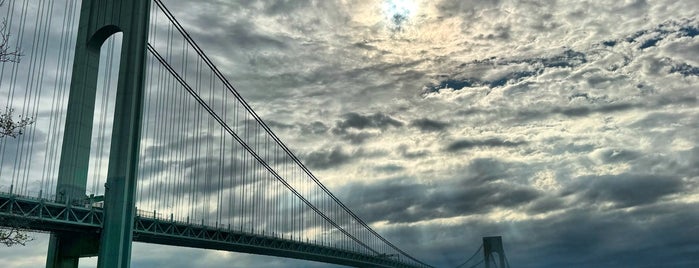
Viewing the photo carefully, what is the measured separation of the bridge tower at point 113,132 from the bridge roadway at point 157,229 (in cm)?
128

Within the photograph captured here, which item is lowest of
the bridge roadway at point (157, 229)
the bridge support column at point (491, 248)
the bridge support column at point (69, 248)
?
the bridge support column at point (69, 248)

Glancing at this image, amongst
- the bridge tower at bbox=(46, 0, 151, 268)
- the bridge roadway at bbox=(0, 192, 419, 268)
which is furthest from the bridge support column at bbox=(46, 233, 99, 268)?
the bridge roadway at bbox=(0, 192, 419, 268)

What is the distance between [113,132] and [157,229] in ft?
39.6

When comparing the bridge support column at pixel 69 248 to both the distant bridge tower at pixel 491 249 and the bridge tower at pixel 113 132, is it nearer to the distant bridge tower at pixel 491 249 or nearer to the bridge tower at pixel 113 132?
the bridge tower at pixel 113 132

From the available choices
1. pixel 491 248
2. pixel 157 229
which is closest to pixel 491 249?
pixel 491 248

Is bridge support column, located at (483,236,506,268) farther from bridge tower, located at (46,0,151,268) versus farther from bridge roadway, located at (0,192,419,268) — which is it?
bridge tower, located at (46,0,151,268)

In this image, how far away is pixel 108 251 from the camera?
4484 cm

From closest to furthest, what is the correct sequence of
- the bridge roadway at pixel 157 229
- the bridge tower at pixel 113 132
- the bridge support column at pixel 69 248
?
the bridge roadway at pixel 157 229 < the bridge tower at pixel 113 132 < the bridge support column at pixel 69 248

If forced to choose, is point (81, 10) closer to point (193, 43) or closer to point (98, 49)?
point (98, 49)

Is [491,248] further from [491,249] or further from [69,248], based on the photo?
[69,248]

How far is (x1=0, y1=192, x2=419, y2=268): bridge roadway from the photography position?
4372 centimetres

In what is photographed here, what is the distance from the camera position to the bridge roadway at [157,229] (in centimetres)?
4372

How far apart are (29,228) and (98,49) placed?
54.5ft

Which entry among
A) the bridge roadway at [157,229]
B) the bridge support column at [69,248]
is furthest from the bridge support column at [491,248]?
the bridge support column at [69,248]
